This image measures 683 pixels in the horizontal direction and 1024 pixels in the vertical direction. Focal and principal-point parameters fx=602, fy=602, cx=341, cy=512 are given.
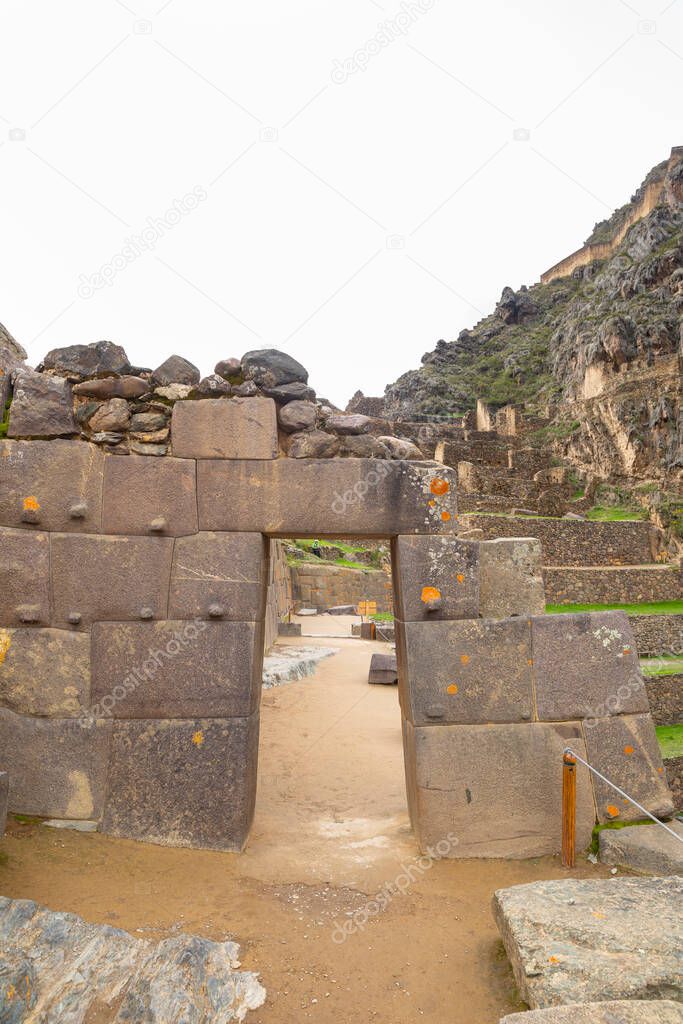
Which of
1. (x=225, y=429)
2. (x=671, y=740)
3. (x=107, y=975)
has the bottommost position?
(x=671, y=740)

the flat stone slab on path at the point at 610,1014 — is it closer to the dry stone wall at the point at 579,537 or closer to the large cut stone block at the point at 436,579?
the large cut stone block at the point at 436,579

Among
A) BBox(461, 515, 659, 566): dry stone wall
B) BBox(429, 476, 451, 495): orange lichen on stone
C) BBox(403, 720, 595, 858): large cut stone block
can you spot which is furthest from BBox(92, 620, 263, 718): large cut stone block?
BBox(461, 515, 659, 566): dry stone wall

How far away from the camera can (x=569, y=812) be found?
13.1 feet

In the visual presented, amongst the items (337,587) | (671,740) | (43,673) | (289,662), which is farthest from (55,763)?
(337,587)

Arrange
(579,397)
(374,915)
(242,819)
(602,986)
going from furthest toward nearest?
1. (579,397)
2. (242,819)
3. (374,915)
4. (602,986)

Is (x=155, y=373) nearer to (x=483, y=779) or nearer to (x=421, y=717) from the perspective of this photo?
(x=421, y=717)

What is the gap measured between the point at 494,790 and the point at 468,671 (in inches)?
31.8

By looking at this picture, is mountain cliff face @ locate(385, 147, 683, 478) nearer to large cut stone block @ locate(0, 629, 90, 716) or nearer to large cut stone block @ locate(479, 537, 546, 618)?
large cut stone block @ locate(479, 537, 546, 618)

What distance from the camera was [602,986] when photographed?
2.41 m

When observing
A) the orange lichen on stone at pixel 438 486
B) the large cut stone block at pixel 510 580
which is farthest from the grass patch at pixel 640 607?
the orange lichen on stone at pixel 438 486

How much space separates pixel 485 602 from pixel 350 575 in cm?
1997

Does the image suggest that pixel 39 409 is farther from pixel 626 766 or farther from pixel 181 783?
pixel 626 766

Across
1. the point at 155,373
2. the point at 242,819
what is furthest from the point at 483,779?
the point at 155,373

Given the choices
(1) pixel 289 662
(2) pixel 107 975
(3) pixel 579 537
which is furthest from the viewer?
(3) pixel 579 537
